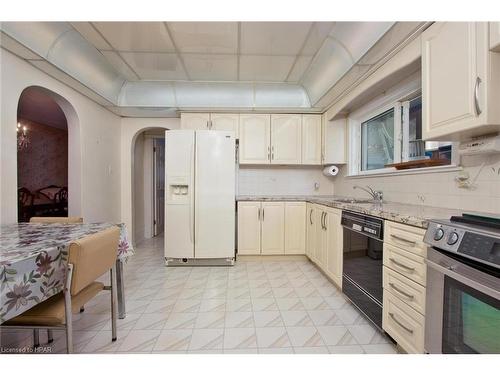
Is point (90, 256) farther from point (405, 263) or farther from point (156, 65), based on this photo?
point (156, 65)

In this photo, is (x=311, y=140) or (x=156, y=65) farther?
(x=311, y=140)

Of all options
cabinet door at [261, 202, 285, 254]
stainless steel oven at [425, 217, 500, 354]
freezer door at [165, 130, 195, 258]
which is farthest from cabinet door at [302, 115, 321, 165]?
stainless steel oven at [425, 217, 500, 354]

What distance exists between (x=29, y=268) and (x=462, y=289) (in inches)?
74.4

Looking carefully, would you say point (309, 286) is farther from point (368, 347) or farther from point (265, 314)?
point (368, 347)

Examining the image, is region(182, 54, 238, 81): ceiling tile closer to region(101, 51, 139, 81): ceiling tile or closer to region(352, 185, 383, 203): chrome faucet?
region(101, 51, 139, 81): ceiling tile

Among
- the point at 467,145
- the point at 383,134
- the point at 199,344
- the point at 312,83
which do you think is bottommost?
the point at 199,344

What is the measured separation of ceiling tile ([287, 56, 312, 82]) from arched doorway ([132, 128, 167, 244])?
245 cm

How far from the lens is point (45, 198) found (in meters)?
4.80

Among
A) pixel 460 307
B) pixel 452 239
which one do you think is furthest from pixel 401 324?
pixel 452 239

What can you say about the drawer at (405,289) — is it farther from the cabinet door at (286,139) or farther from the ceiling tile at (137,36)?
the ceiling tile at (137,36)

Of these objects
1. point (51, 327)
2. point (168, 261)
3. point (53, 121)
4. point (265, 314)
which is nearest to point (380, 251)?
point (265, 314)

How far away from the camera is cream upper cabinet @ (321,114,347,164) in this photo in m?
3.37

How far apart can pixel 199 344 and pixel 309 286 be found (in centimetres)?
130

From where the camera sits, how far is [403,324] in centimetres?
139
